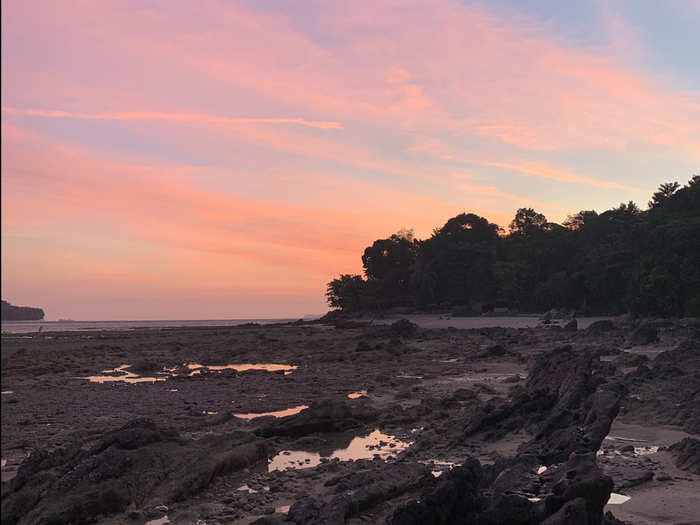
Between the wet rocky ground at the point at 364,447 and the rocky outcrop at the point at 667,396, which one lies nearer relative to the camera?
the wet rocky ground at the point at 364,447

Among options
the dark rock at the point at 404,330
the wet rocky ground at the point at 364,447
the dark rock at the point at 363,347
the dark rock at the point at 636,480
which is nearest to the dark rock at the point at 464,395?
the wet rocky ground at the point at 364,447

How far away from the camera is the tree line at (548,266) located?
50.8 meters

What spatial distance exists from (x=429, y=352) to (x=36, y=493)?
95.5ft

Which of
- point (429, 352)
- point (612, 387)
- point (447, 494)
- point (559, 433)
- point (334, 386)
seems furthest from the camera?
point (429, 352)

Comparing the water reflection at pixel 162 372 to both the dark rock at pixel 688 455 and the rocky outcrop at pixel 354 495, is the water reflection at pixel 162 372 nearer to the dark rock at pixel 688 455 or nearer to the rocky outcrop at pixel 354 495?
the rocky outcrop at pixel 354 495

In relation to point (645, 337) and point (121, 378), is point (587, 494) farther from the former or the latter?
point (645, 337)

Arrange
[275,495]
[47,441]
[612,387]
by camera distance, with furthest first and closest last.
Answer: [612,387], [47,441], [275,495]

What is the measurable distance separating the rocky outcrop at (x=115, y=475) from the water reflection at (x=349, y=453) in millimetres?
705

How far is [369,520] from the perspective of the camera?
7.78 m

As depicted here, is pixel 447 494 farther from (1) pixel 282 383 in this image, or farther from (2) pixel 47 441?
(1) pixel 282 383

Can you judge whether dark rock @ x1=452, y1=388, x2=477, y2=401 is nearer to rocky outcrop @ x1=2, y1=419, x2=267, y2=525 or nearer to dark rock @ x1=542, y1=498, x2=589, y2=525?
rocky outcrop @ x1=2, y1=419, x2=267, y2=525

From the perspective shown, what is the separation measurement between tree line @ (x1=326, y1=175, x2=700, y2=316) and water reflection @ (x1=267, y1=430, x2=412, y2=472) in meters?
44.6

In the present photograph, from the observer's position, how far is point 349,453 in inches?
479

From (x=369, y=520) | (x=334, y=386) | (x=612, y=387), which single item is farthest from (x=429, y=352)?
(x=369, y=520)
